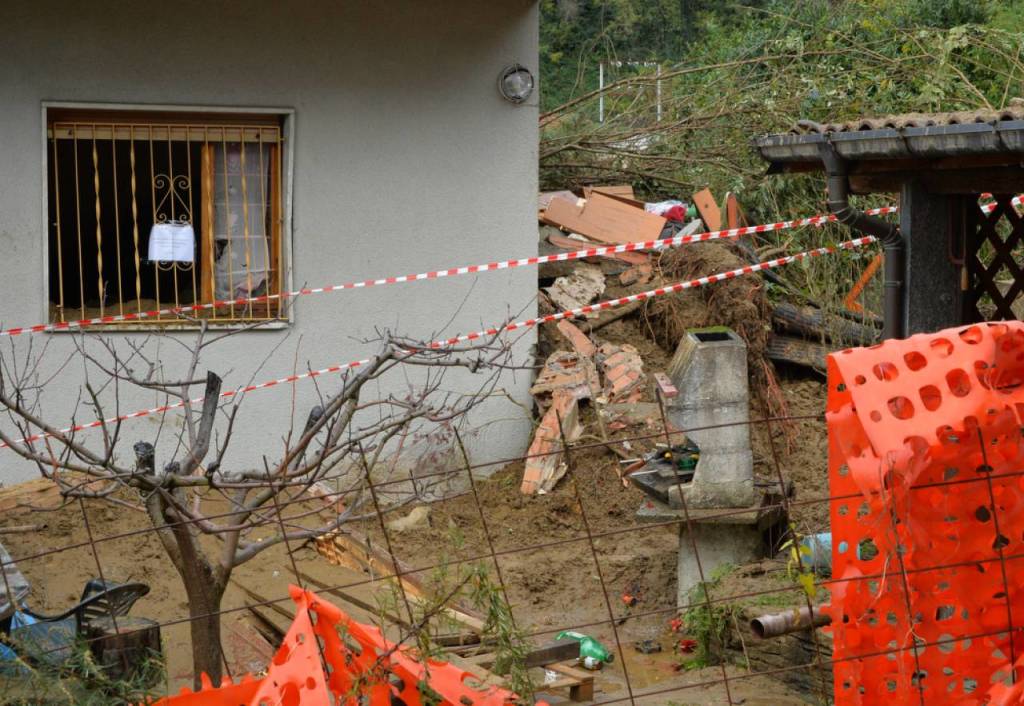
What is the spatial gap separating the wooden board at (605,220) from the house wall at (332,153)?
53.3 inches

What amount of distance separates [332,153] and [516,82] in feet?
5.07

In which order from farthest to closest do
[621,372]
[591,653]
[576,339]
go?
[576,339] < [621,372] < [591,653]

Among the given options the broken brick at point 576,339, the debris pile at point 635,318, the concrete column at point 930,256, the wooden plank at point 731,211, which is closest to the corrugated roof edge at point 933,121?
the concrete column at point 930,256

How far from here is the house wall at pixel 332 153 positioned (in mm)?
9375

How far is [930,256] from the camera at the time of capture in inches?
270

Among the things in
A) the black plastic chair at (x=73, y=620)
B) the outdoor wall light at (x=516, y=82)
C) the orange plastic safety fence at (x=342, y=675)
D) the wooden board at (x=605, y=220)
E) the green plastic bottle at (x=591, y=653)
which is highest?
the outdoor wall light at (x=516, y=82)

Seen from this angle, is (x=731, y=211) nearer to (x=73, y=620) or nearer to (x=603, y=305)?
(x=603, y=305)

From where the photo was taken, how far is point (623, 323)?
11.2 meters

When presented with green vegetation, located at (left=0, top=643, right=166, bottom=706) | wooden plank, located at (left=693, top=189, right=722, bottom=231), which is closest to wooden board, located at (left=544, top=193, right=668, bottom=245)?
wooden plank, located at (left=693, top=189, right=722, bottom=231)

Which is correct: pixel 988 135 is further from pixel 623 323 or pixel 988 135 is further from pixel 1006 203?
pixel 623 323

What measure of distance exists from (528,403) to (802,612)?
4997 millimetres

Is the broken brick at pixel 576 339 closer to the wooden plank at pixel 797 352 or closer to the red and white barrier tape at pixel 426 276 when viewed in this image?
the red and white barrier tape at pixel 426 276

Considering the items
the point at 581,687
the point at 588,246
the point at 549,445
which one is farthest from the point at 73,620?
the point at 588,246

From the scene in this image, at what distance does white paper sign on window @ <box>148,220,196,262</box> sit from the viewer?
9734 millimetres
